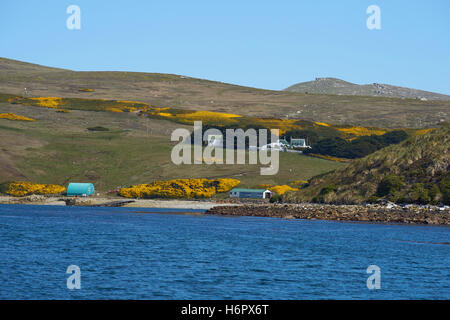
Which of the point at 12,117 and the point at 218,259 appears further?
the point at 12,117

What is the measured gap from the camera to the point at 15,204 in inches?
3967

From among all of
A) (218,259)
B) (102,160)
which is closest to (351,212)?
(218,259)

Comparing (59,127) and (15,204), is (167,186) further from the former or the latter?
(59,127)

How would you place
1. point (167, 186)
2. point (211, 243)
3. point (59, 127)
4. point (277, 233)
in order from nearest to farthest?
1. point (211, 243)
2. point (277, 233)
3. point (167, 186)
4. point (59, 127)

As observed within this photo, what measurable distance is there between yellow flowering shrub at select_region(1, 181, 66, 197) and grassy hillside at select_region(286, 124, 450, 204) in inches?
1586

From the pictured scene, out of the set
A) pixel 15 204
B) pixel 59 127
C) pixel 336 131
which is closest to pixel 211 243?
pixel 15 204

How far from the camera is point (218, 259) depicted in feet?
140

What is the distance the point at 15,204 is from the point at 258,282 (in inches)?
2946

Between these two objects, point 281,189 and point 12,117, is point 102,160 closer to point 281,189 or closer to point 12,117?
point 281,189

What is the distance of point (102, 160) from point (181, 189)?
24.8 metres

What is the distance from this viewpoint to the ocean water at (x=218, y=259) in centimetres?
3189

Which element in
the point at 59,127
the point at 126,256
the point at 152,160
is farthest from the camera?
the point at 59,127

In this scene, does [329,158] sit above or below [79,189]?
above

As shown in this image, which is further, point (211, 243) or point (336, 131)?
point (336, 131)
